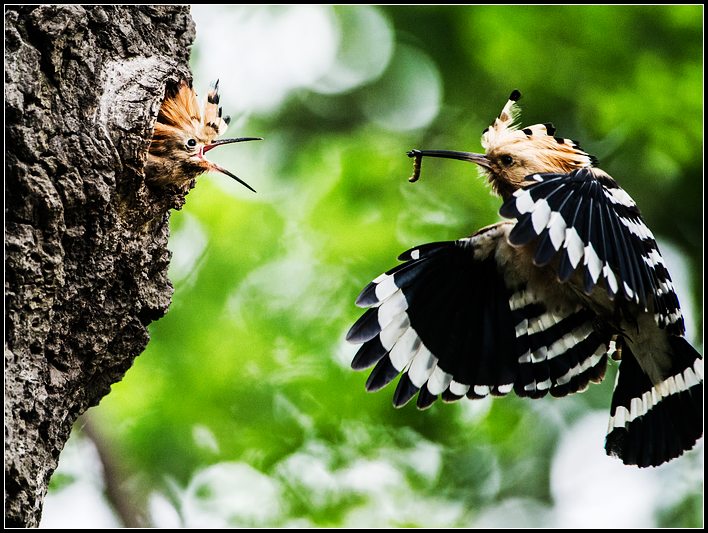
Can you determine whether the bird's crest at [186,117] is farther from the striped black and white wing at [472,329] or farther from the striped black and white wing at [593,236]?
the striped black and white wing at [472,329]

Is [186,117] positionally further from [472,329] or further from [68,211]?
[472,329]

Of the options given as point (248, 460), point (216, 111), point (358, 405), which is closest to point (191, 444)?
point (248, 460)

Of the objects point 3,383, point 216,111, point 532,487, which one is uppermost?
point 532,487

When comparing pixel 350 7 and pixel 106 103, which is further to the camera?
pixel 350 7

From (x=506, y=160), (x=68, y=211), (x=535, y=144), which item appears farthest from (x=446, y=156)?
(x=68, y=211)

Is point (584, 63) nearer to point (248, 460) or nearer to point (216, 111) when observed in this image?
point (248, 460)

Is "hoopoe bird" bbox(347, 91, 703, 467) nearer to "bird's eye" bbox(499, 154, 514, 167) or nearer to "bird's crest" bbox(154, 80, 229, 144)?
"bird's eye" bbox(499, 154, 514, 167)
